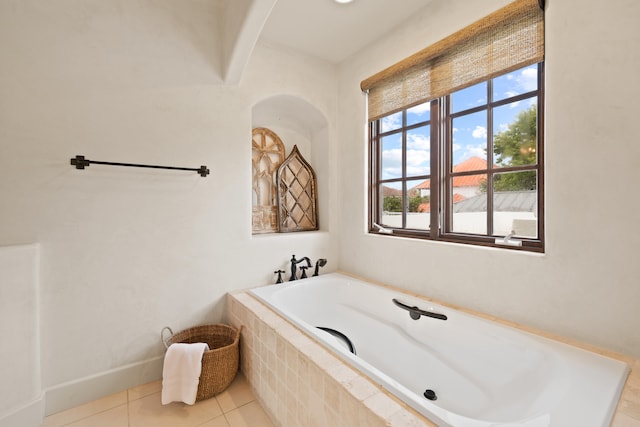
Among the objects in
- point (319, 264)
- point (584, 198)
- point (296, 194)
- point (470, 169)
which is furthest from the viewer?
point (296, 194)

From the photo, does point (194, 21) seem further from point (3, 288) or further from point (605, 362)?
point (605, 362)

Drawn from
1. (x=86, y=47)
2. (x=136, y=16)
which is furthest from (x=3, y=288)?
(x=136, y=16)

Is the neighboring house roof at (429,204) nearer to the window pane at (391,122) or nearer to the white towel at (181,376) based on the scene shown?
the window pane at (391,122)

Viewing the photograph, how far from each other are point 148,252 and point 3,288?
618 mm

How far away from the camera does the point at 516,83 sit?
1.60m

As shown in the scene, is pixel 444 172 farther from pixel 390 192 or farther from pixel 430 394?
pixel 430 394

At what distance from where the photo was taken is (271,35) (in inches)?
86.2

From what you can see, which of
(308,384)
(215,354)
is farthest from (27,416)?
(308,384)

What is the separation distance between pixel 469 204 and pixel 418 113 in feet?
2.63

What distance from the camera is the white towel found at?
1512 millimetres

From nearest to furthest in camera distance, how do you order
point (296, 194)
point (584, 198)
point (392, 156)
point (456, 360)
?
point (584, 198), point (456, 360), point (392, 156), point (296, 194)

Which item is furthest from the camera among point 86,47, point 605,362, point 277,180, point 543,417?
point 277,180

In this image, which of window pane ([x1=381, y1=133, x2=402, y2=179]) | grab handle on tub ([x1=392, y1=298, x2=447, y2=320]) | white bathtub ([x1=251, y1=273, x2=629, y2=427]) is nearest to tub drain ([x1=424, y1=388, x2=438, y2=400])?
white bathtub ([x1=251, y1=273, x2=629, y2=427])

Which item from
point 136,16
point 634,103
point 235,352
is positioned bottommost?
point 235,352
